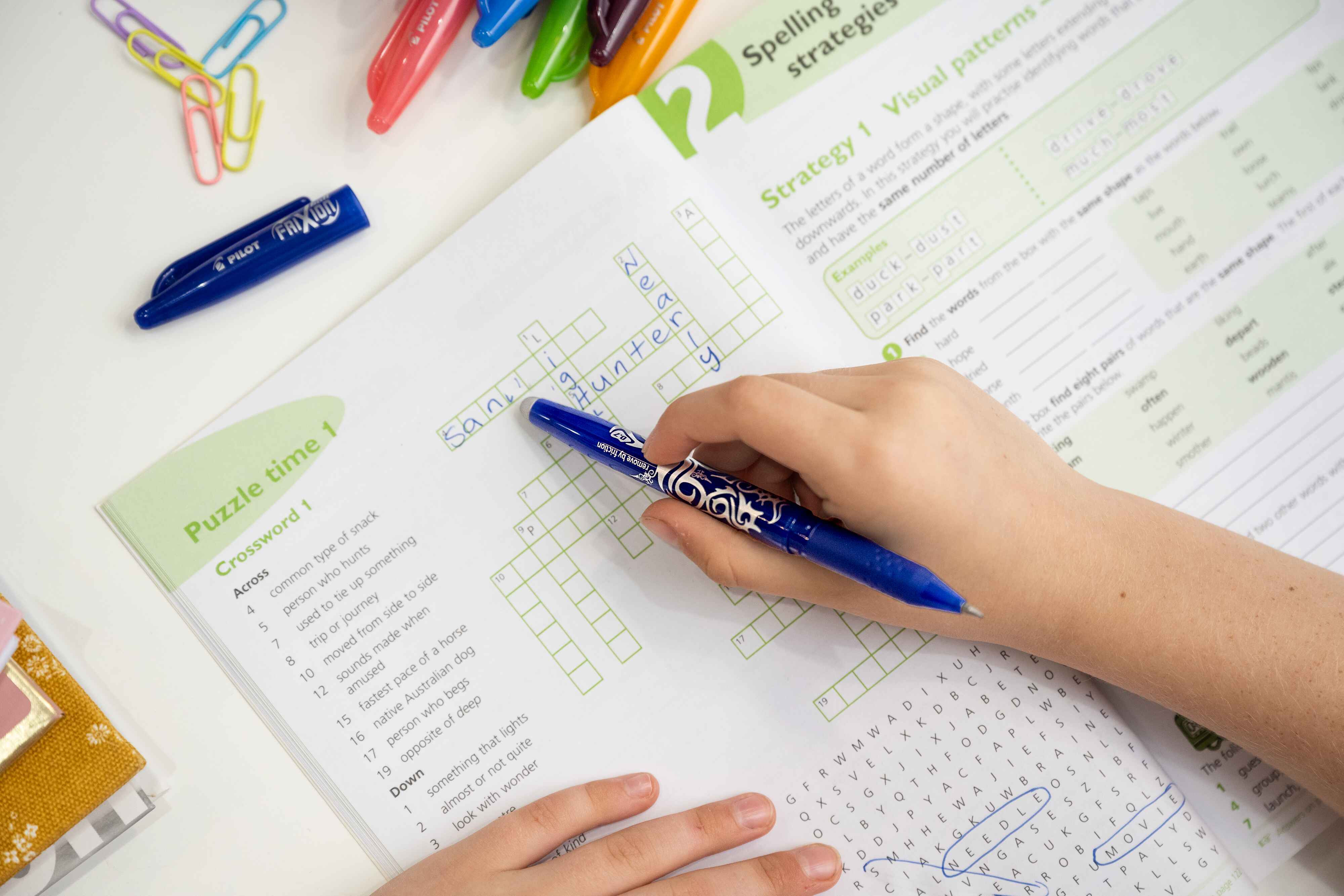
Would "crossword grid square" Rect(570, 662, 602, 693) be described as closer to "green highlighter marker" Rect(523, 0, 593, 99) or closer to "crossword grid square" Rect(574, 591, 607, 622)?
"crossword grid square" Rect(574, 591, 607, 622)

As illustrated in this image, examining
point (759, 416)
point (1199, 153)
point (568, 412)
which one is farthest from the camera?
point (1199, 153)

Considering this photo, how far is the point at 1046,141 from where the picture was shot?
0.73 meters

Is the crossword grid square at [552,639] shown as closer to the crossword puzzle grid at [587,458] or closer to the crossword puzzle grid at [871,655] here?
the crossword puzzle grid at [587,458]

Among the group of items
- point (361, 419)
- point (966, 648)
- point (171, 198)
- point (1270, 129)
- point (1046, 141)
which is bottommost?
point (966, 648)

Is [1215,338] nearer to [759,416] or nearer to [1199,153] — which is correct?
[1199,153]

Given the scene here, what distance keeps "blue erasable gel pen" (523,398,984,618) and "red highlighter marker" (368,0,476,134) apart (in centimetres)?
27

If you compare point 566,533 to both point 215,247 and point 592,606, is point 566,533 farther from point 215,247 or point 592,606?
point 215,247

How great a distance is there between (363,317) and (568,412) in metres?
0.19

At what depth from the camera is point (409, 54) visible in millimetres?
681

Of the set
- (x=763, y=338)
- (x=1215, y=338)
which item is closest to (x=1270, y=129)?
(x=1215, y=338)

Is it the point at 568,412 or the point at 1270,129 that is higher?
the point at 568,412

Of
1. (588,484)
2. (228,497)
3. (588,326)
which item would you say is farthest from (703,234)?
(228,497)

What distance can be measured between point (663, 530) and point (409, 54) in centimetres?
44

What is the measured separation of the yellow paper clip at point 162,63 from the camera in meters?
0.69
